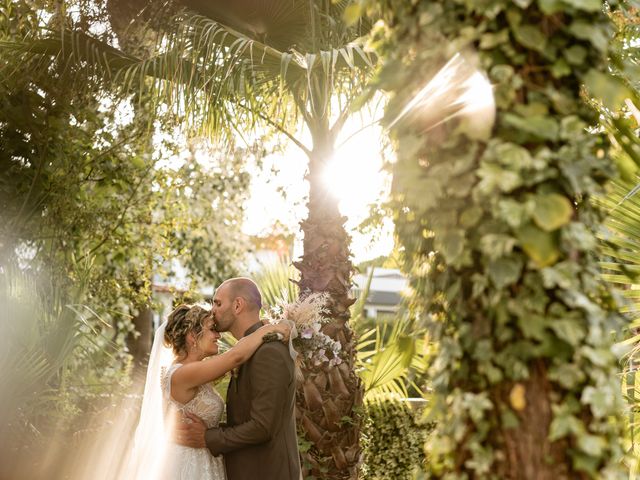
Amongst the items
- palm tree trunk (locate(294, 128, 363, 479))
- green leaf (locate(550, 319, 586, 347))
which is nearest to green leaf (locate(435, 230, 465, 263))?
green leaf (locate(550, 319, 586, 347))

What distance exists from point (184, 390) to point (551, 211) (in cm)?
309

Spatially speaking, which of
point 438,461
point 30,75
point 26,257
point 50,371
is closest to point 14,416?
point 50,371

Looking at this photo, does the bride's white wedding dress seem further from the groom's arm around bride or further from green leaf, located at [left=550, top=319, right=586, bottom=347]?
green leaf, located at [left=550, top=319, right=586, bottom=347]

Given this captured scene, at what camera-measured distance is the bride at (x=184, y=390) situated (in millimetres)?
4359

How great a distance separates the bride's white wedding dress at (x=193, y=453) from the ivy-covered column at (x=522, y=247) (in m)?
2.64

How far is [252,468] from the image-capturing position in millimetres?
4238

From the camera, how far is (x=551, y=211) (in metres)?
A: 1.82

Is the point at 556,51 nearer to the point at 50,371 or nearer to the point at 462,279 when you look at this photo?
the point at 462,279

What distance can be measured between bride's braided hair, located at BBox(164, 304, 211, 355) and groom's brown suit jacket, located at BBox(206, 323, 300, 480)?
0.46 metres

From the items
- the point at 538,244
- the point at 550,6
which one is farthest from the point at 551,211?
the point at 550,6

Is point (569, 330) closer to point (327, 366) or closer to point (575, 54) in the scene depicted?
point (575, 54)

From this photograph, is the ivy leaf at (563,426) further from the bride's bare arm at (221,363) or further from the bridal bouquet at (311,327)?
the bridal bouquet at (311,327)

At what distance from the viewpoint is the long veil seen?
4.61m

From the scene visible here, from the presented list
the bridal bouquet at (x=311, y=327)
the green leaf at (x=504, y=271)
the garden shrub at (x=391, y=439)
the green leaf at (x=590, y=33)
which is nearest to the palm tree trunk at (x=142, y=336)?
the garden shrub at (x=391, y=439)
